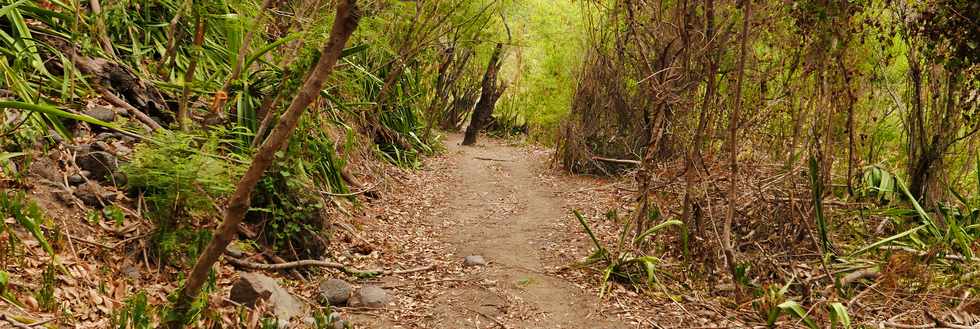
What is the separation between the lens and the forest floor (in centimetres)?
406

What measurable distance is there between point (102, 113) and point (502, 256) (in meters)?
2.83

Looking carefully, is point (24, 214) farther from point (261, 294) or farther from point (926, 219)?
point (926, 219)

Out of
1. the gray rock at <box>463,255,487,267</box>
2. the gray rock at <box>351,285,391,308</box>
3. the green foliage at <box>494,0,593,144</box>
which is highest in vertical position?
the green foliage at <box>494,0,593,144</box>

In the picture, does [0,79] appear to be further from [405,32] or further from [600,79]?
[600,79]

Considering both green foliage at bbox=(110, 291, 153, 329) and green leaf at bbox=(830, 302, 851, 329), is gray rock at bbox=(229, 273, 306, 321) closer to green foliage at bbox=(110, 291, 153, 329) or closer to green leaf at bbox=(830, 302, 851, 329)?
green foliage at bbox=(110, 291, 153, 329)

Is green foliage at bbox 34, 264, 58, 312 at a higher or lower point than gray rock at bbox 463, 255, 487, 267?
higher

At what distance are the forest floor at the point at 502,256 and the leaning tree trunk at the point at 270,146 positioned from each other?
1.41 m

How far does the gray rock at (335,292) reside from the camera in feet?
13.1

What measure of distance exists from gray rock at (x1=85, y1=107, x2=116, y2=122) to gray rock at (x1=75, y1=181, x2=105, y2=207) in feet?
1.69

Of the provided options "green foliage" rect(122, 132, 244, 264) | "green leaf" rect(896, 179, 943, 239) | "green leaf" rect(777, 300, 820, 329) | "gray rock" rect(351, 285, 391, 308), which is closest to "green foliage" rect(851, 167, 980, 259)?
"green leaf" rect(896, 179, 943, 239)

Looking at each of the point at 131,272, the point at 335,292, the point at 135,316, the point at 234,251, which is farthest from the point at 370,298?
the point at 135,316

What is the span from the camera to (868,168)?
5.84 meters

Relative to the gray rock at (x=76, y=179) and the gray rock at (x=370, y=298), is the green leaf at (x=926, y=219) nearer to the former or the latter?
the gray rock at (x=370, y=298)

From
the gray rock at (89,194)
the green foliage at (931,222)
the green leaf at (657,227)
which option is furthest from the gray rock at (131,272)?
the green foliage at (931,222)
